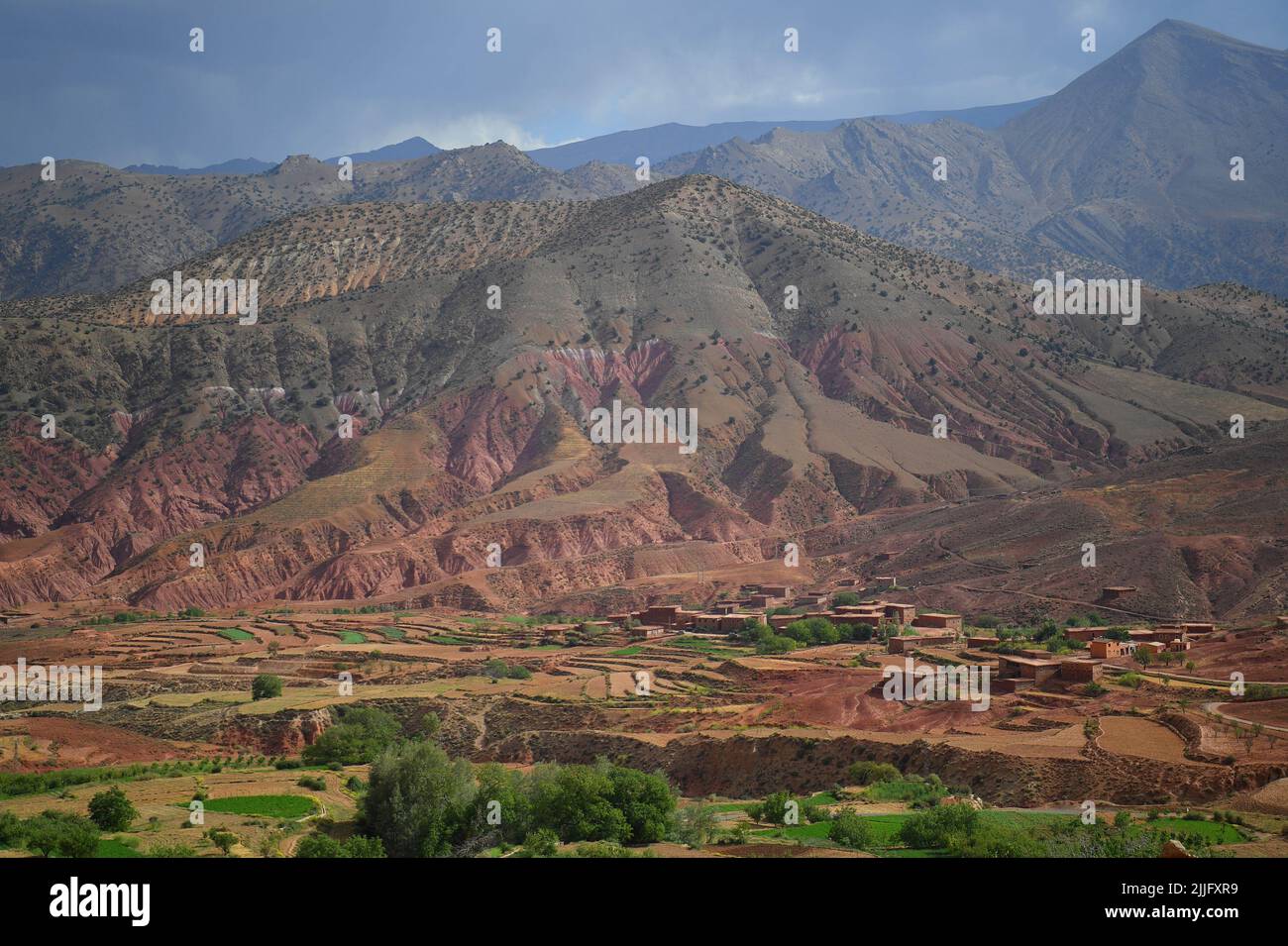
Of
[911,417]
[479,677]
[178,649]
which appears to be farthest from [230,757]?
[911,417]

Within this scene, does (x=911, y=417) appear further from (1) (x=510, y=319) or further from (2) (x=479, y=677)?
(2) (x=479, y=677)

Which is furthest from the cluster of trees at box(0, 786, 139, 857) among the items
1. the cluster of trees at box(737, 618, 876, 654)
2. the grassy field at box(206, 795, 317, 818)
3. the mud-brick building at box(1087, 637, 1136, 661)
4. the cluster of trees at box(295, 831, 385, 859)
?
the cluster of trees at box(737, 618, 876, 654)

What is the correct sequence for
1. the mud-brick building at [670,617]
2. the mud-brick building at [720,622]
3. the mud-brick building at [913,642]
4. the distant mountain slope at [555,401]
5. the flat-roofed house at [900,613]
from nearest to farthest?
the mud-brick building at [913,642], the flat-roofed house at [900,613], the mud-brick building at [720,622], the mud-brick building at [670,617], the distant mountain slope at [555,401]

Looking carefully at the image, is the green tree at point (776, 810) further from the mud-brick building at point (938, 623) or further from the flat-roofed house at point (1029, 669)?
the mud-brick building at point (938, 623)

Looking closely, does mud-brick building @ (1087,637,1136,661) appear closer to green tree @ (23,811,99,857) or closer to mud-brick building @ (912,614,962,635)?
mud-brick building @ (912,614,962,635)

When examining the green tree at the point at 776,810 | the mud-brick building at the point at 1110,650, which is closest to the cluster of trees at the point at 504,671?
the mud-brick building at the point at 1110,650

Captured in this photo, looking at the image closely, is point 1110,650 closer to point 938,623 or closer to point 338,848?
point 938,623

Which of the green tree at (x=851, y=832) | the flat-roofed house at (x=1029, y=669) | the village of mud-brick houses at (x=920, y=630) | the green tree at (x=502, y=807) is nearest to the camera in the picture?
the green tree at (x=851, y=832)
